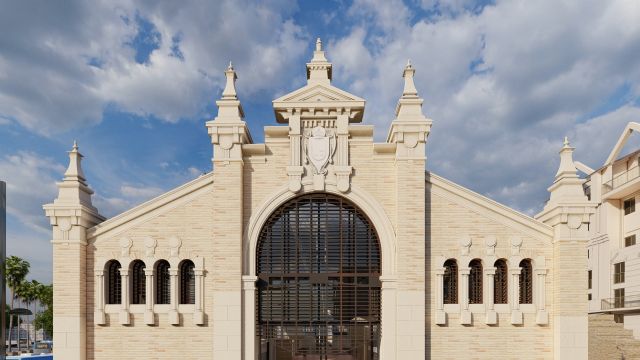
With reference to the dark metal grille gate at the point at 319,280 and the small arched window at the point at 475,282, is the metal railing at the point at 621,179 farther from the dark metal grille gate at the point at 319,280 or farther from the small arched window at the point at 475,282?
the dark metal grille gate at the point at 319,280

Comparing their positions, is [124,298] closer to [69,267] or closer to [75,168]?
[69,267]

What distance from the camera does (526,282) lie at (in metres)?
14.1

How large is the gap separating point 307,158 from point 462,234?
19.4ft

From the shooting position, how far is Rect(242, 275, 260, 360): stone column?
527 inches

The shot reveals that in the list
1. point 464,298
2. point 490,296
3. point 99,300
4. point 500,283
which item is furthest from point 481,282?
point 99,300

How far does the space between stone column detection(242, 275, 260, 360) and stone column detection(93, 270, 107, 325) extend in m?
4.69

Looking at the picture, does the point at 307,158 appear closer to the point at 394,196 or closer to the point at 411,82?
the point at 394,196

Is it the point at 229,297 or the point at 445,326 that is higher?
the point at 229,297

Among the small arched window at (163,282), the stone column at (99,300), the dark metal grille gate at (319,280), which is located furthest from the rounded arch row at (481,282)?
the stone column at (99,300)

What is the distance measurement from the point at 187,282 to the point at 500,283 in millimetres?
10746

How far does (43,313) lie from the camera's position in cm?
6062

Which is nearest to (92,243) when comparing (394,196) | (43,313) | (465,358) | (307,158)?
(307,158)

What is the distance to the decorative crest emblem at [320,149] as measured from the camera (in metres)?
14.1

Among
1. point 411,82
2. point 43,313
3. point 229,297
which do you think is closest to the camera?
point 229,297
